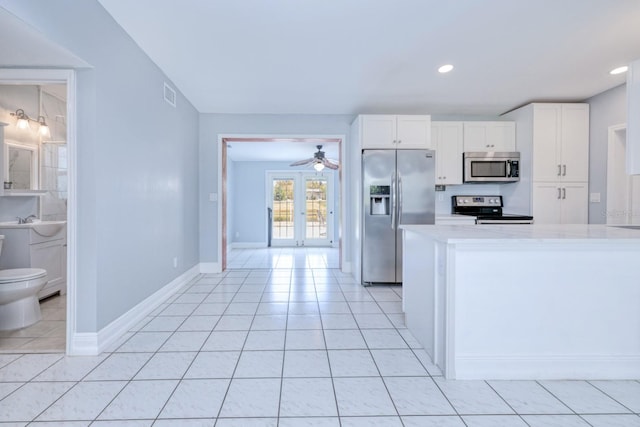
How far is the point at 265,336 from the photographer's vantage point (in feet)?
8.23

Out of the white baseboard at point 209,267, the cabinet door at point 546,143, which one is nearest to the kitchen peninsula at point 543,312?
the cabinet door at point 546,143

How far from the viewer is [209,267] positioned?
473cm

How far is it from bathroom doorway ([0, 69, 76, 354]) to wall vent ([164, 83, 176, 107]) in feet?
2.94

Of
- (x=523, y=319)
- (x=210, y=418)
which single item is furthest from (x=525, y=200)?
(x=210, y=418)

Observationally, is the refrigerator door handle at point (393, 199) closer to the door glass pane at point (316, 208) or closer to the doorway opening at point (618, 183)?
the doorway opening at point (618, 183)

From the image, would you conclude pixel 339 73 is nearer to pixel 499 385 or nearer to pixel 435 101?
pixel 435 101

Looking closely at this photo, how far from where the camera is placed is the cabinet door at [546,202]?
4121mm

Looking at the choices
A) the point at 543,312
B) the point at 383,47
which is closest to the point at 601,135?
the point at 383,47

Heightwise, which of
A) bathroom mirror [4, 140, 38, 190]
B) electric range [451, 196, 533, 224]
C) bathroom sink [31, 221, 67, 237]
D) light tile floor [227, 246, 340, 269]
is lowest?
light tile floor [227, 246, 340, 269]

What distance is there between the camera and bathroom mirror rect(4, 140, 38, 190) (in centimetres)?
333

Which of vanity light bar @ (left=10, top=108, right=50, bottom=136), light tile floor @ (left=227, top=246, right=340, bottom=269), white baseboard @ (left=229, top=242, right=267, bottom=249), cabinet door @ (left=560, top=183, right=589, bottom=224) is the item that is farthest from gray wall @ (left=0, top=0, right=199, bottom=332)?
cabinet door @ (left=560, top=183, right=589, bottom=224)

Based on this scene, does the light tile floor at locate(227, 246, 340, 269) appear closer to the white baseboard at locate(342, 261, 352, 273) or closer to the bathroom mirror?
the white baseboard at locate(342, 261, 352, 273)

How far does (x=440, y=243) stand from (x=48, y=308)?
373 centimetres

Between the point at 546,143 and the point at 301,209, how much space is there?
17.4ft
